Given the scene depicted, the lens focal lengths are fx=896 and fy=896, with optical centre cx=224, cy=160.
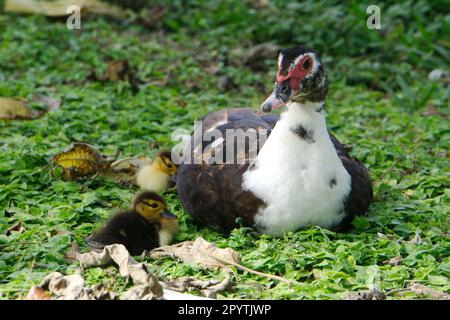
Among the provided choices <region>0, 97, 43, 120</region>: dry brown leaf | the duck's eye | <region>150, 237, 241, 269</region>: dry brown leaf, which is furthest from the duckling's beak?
<region>0, 97, 43, 120</region>: dry brown leaf

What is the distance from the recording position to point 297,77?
512 centimetres

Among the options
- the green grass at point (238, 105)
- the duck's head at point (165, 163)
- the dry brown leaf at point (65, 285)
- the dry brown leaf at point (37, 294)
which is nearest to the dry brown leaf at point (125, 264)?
the green grass at point (238, 105)

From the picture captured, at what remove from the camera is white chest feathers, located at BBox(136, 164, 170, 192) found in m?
6.05

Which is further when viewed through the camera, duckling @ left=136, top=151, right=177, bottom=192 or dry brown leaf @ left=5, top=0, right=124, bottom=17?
dry brown leaf @ left=5, top=0, right=124, bottom=17

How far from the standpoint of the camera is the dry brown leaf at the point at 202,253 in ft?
15.8

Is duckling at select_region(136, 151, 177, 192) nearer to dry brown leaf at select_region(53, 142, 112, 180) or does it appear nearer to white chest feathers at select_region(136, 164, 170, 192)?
white chest feathers at select_region(136, 164, 170, 192)

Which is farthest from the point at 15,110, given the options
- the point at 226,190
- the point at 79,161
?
the point at 226,190

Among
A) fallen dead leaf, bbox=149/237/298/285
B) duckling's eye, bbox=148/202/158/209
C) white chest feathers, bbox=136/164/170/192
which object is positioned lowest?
fallen dead leaf, bbox=149/237/298/285

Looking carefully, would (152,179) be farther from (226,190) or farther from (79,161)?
(226,190)

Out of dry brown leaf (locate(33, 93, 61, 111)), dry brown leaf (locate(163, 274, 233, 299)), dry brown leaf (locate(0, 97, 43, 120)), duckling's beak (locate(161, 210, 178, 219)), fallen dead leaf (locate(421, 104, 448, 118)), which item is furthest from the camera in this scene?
fallen dead leaf (locate(421, 104, 448, 118))

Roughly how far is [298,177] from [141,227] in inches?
37.7

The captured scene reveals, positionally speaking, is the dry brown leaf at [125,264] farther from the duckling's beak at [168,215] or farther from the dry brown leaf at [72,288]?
the duckling's beak at [168,215]

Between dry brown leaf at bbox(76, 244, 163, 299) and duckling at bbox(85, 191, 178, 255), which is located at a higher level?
duckling at bbox(85, 191, 178, 255)

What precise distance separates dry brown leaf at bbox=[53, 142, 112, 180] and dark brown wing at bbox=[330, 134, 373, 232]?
1722mm
